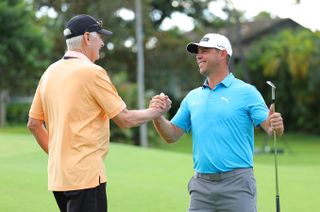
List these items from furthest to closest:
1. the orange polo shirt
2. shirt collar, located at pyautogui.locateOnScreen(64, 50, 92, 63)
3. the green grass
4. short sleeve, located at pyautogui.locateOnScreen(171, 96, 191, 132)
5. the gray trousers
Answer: the green grass
short sleeve, located at pyautogui.locateOnScreen(171, 96, 191, 132)
the gray trousers
shirt collar, located at pyautogui.locateOnScreen(64, 50, 92, 63)
the orange polo shirt

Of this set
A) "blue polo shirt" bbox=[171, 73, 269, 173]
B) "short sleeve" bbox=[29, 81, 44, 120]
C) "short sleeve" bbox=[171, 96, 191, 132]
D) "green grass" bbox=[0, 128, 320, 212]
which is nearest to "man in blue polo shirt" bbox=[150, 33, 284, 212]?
"blue polo shirt" bbox=[171, 73, 269, 173]

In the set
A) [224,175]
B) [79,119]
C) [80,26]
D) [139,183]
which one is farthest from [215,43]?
[139,183]

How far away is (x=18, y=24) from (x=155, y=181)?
21.3m

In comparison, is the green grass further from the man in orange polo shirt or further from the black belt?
the man in orange polo shirt

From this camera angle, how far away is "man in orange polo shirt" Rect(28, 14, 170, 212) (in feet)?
13.5

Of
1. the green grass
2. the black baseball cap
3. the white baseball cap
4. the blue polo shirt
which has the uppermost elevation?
the black baseball cap

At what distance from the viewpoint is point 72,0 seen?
33781mm

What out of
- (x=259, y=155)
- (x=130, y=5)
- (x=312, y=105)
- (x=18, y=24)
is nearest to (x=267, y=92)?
(x=312, y=105)

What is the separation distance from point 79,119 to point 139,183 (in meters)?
7.39

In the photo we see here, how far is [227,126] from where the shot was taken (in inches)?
188

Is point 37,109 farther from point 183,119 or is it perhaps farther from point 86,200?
point 183,119

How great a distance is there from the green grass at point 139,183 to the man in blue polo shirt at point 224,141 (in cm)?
389

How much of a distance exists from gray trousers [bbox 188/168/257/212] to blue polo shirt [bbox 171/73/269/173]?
0.21ft

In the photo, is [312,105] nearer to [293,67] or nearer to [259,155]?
[293,67]
